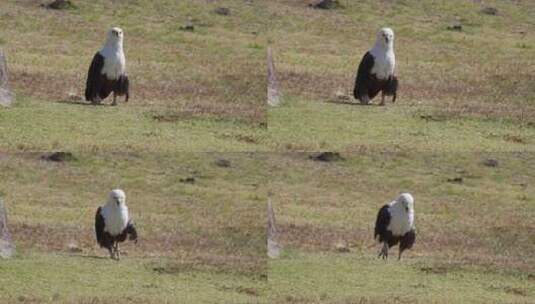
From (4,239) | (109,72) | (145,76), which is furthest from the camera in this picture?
(145,76)

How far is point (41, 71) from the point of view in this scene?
38594mm

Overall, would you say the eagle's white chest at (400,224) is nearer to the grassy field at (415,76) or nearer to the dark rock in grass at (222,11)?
the grassy field at (415,76)

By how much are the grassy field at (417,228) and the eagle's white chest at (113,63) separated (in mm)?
3966

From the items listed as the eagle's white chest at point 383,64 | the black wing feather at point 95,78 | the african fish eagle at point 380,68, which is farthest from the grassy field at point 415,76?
the black wing feather at point 95,78

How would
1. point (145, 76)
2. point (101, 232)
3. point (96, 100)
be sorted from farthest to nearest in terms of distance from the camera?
point (145, 76)
point (96, 100)
point (101, 232)

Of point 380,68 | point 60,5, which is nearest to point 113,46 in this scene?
point 380,68

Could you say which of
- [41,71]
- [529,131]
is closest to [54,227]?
[41,71]

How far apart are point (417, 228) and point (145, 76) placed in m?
5.86

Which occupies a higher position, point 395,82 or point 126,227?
point 395,82

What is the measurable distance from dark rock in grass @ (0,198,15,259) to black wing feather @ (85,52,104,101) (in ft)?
9.32

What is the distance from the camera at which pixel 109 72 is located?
3534 cm

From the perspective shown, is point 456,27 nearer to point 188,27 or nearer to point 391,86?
point 188,27

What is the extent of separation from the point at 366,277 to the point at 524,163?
9822 millimetres

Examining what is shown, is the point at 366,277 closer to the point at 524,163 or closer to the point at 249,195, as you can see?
the point at 249,195
